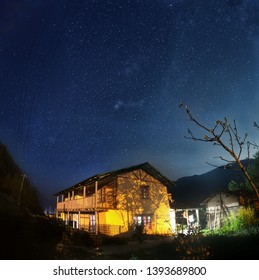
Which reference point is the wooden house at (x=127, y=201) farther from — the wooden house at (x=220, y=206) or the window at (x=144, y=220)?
the wooden house at (x=220, y=206)

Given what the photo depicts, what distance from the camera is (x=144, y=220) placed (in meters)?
24.7

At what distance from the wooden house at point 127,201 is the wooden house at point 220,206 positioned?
6702mm

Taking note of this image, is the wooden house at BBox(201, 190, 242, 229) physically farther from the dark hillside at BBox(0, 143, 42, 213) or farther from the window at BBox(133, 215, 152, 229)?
the dark hillside at BBox(0, 143, 42, 213)

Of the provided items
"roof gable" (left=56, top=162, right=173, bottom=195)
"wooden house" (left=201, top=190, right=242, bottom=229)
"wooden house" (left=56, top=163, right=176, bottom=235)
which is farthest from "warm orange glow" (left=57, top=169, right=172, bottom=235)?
"wooden house" (left=201, top=190, right=242, bottom=229)

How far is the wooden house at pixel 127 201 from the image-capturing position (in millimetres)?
22812

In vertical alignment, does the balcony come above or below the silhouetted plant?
above

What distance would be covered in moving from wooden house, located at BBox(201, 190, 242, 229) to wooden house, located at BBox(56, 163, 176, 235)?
264 inches

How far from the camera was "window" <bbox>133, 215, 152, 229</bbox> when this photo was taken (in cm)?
2403

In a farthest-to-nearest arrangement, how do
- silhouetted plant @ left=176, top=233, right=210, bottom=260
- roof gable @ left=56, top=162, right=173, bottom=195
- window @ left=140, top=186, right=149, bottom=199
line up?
window @ left=140, top=186, right=149, bottom=199 < roof gable @ left=56, top=162, right=173, bottom=195 < silhouetted plant @ left=176, top=233, right=210, bottom=260

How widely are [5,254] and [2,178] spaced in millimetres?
33922

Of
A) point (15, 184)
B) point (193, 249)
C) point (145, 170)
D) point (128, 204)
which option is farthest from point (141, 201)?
point (15, 184)
